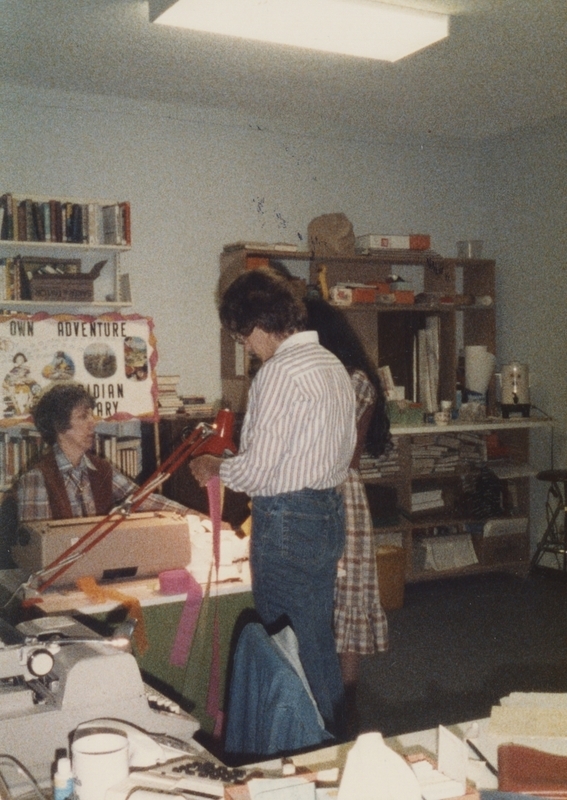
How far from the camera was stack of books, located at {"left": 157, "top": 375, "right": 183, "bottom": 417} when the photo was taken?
4625 millimetres

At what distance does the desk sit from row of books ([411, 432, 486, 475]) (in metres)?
2.66

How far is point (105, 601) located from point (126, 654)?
3.18ft

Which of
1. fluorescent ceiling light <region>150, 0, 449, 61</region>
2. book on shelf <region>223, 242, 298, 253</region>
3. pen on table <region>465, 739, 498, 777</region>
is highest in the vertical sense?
fluorescent ceiling light <region>150, 0, 449, 61</region>

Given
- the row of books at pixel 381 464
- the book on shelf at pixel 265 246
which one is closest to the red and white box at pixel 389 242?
the book on shelf at pixel 265 246

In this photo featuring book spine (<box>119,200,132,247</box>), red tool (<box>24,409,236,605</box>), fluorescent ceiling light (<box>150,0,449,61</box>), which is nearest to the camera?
red tool (<box>24,409,236,605</box>)

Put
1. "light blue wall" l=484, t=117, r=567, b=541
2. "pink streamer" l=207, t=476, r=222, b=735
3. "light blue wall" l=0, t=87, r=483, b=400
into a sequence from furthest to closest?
"light blue wall" l=484, t=117, r=567, b=541
"light blue wall" l=0, t=87, r=483, b=400
"pink streamer" l=207, t=476, r=222, b=735

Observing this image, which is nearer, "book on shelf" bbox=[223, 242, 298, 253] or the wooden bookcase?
"book on shelf" bbox=[223, 242, 298, 253]

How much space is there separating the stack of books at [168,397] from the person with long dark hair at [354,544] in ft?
5.77

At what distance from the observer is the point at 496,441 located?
5445mm

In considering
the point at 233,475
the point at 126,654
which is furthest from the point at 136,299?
the point at 126,654

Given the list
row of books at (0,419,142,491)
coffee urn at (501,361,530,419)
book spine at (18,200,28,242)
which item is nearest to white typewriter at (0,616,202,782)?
row of books at (0,419,142,491)

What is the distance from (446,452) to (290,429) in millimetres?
3123

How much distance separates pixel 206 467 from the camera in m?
2.52

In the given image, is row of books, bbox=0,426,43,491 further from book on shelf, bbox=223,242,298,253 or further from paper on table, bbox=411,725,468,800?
paper on table, bbox=411,725,468,800
